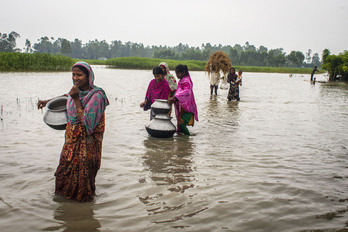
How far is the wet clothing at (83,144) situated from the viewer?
121 inches

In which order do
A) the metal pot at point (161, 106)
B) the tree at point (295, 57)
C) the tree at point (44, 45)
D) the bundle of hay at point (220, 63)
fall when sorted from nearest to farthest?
the metal pot at point (161, 106) → the bundle of hay at point (220, 63) → the tree at point (295, 57) → the tree at point (44, 45)

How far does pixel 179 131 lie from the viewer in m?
6.97

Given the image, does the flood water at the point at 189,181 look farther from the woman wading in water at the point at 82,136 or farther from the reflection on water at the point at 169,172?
the woman wading in water at the point at 82,136

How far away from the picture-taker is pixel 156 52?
11762 centimetres

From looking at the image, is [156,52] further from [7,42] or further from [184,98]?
[184,98]

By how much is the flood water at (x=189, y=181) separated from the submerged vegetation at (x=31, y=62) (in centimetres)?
2206

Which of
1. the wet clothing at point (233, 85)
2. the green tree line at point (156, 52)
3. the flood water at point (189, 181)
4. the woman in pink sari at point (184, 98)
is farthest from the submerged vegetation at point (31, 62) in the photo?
the green tree line at point (156, 52)

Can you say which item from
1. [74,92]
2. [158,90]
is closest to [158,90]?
[158,90]

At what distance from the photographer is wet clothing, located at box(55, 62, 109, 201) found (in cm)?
306

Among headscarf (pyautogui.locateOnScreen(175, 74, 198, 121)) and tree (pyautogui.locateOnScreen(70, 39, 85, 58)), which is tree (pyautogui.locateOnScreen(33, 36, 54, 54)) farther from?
headscarf (pyautogui.locateOnScreen(175, 74, 198, 121))

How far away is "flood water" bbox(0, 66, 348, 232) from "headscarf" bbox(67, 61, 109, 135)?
2.94 ft

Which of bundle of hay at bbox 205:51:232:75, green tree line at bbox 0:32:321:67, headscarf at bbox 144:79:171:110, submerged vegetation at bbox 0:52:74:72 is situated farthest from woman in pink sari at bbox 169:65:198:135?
green tree line at bbox 0:32:321:67

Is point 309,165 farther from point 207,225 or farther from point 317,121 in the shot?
point 317,121

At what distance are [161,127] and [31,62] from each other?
2688 centimetres
